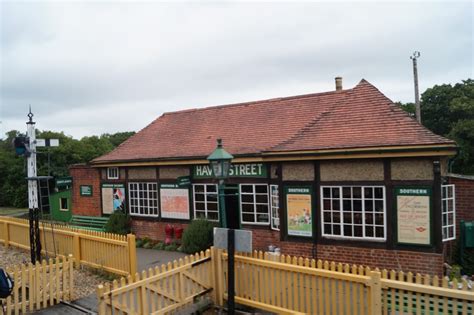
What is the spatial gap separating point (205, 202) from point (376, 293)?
8212 mm

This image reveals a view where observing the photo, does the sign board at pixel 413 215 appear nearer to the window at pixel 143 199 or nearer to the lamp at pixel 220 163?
the lamp at pixel 220 163

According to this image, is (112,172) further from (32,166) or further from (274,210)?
(274,210)

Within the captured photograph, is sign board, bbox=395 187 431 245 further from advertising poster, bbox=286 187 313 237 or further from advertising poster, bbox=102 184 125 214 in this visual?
advertising poster, bbox=102 184 125 214

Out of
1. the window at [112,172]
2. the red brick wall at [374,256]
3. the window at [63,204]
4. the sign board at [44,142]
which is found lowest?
the red brick wall at [374,256]

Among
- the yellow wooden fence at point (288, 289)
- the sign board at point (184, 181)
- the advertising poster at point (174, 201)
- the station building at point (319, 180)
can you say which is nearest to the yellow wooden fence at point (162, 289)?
the yellow wooden fence at point (288, 289)

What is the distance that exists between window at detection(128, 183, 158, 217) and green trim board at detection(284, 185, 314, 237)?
5.76 meters

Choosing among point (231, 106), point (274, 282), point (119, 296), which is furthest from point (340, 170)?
point (231, 106)

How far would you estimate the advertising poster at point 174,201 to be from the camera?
1341 centimetres

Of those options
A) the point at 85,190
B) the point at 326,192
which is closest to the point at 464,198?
the point at 326,192

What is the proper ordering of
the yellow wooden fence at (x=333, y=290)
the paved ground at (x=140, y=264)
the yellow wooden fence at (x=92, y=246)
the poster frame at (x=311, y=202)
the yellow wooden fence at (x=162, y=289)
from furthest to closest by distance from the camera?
the poster frame at (x=311, y=202), the yellow wooden fence at (x=92, y=246), the paved ground at (x=140, y=264), the yellow wooden fence at (x=162, y=289), the yellow wooden fence at (x=333, y=290)

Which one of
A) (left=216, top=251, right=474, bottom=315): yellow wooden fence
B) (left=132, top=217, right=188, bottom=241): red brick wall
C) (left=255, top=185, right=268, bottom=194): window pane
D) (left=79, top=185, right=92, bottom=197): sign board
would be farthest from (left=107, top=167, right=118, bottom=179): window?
(left=216, top=251, right=474, bottom=315): yellow wooden fence

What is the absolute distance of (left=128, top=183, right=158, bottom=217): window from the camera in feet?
46.7

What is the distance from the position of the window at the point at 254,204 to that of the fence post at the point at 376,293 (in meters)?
6.20

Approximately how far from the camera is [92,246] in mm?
9727
